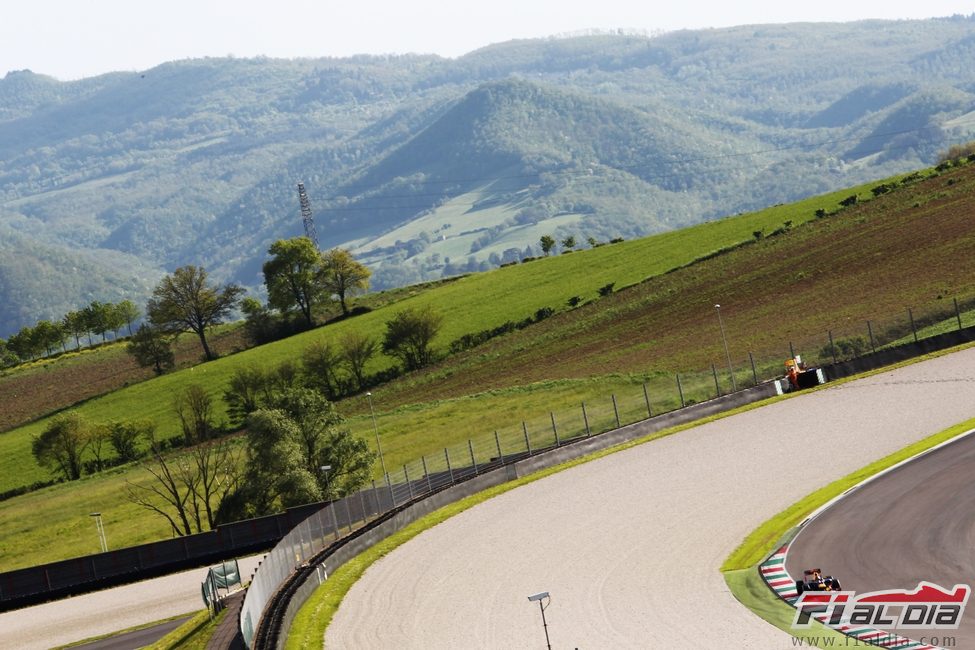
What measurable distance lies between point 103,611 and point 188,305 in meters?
95.0

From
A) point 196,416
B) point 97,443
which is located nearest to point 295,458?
point 196,416

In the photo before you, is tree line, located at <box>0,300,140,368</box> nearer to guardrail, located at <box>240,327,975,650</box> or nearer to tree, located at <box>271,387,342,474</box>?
tree, located at <box>271,387,342,474</box>

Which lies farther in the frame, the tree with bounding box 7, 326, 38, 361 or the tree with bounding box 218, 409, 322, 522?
the tree with bounding box 7, 326, 38, 361

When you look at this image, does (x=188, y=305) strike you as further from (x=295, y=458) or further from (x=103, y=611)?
(x=103, y=611)

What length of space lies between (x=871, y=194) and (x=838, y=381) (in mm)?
68886

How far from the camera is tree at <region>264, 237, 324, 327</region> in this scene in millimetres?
141125

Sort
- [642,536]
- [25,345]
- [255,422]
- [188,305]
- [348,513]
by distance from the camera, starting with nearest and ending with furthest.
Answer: [642,536] < [348,513] < [255,422] < [188,305] < [25,345]

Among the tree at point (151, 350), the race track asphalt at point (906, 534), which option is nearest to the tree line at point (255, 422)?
the tree at point (151, 350)

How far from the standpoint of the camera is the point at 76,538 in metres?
72.2

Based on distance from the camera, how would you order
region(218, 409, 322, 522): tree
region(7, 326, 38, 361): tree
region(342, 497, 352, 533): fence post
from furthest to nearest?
region(7, 326, 38, 361): tree → region(218, 409, 322, 522): tree → region(342, 497, 352, 533): fence post

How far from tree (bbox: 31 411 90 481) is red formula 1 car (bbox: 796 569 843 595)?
268 feet

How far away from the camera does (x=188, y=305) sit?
141 m

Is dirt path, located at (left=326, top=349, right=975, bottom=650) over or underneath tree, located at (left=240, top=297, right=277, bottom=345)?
underneath

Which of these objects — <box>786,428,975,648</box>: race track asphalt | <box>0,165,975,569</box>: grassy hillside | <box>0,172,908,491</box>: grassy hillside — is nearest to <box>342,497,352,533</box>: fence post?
<box>0,165,975,569</box>: grassy hillside
